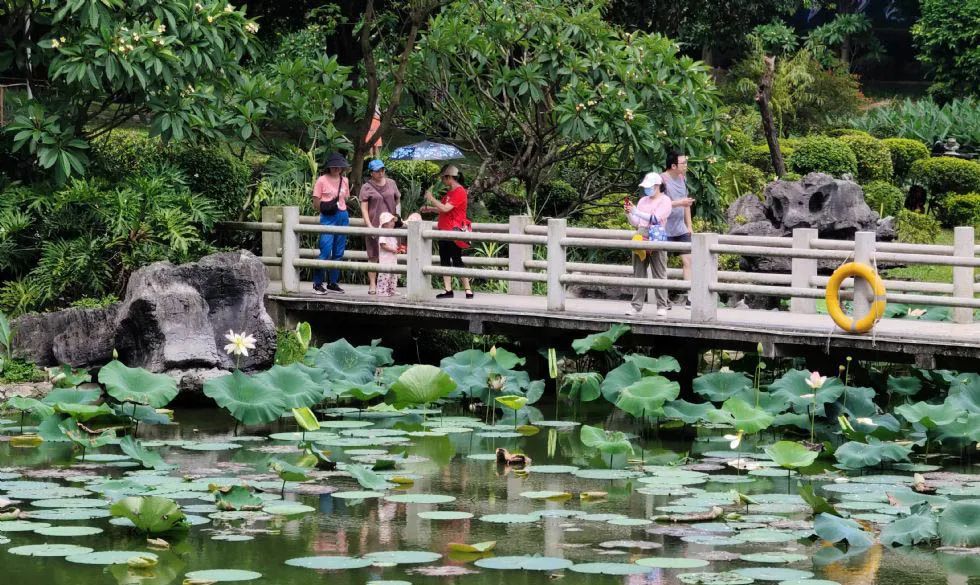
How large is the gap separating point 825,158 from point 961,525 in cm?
1447

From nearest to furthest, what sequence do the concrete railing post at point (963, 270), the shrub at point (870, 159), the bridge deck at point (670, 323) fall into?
the bridge deck at point (670, 323)
the concrete railing post at point (963, 270)
the shrub at point (870, 159)

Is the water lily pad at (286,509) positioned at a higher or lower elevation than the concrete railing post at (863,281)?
lower

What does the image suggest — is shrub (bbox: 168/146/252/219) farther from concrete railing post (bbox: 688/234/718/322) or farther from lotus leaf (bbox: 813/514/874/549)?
lotus leaf (bbox: 813/514/874/549)

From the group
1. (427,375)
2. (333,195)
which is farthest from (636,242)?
(333,195)

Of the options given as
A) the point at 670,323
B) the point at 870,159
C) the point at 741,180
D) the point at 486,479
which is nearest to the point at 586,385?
the point at 670,323

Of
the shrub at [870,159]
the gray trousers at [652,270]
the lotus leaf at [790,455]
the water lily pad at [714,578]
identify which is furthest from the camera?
the shrub at [870,159]

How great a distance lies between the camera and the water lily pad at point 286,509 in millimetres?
8148

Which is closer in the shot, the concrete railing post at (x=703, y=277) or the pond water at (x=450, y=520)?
the pond water at (x=450, y=520)

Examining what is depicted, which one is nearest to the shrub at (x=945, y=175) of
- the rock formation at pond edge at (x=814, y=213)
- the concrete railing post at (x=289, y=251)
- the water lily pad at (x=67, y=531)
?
the rock formation at pond edge at (x=814, y=213)

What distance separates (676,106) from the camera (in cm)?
1567

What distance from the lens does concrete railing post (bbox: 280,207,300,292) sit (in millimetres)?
14344

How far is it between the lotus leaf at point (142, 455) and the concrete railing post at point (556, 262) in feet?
15.2

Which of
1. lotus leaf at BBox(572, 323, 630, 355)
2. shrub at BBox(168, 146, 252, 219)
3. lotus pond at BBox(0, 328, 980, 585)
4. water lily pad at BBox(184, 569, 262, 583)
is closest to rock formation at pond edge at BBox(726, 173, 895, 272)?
lotus pond at BBox(0, 328, 980, 585)

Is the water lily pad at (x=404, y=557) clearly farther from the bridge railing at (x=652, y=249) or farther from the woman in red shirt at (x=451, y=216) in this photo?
the woman in red shirt at (x=451, y=216)
